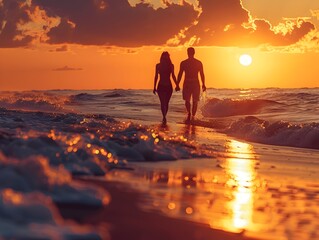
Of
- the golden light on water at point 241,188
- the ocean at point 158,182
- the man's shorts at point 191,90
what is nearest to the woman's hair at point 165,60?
the man's shorts at point 191,90

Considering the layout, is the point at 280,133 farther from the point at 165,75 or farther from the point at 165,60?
the point at 165,60

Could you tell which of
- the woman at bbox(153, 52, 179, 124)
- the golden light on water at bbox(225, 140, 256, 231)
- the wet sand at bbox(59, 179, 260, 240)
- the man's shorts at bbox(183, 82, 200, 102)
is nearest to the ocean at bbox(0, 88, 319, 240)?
the golden light on water at bbox(225, 140, 256, 231)

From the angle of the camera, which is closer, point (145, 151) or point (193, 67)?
point (145, 151)

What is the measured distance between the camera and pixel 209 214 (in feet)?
17.5

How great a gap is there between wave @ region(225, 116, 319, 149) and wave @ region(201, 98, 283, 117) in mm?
13023

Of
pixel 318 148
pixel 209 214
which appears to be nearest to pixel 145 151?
pixel 209 214

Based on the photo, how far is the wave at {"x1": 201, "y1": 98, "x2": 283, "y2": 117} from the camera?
107ft

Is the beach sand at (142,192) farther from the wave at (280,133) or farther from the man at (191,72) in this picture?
the man at (191,72)

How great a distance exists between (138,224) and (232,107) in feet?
96.5

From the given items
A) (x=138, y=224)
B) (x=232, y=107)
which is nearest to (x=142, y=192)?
(x=138, y=224)

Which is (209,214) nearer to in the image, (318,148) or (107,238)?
(107,238)

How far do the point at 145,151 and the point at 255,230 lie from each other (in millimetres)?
4319

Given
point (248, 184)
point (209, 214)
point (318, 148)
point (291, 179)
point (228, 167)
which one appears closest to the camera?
point (209, 214)

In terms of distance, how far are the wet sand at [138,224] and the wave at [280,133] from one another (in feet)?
37.0
